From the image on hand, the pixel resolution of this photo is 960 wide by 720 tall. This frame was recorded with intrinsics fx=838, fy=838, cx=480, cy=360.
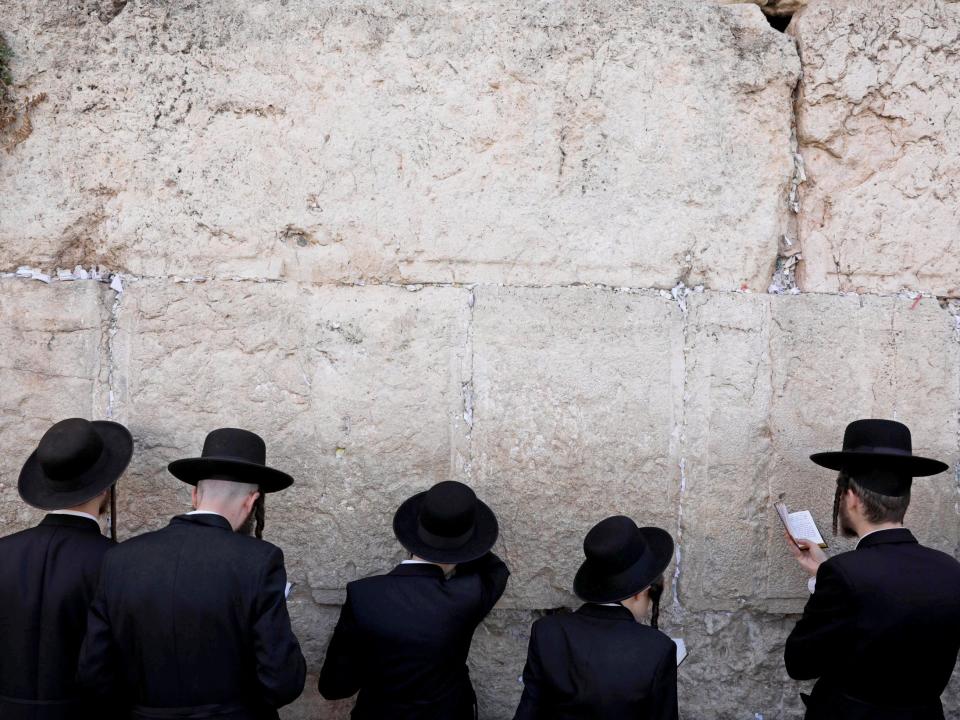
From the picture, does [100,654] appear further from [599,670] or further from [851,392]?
[851,392]

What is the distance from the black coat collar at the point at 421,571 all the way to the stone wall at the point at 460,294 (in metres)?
0.44

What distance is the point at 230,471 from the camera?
9.55ft

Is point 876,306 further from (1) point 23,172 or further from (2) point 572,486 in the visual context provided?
(1) point 23,172

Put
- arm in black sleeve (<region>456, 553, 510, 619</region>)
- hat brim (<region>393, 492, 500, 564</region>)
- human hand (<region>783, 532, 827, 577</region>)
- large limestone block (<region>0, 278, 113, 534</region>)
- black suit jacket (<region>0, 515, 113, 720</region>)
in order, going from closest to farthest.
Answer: black suit jacket (<region>0, 515, 113, 720</region>) → hat brim (<region>393, 492, 500, 564</region>) → arm in black sleeve (<region>456, 553, 510, 619</region>) → human hand (<region>783, 532, 827, 577</region>) → large limestone block (<region>0, 278, 113, 534</region>)

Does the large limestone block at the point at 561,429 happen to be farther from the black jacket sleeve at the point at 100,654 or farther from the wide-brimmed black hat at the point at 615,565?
the black jacket sleeve at the point at 100,654

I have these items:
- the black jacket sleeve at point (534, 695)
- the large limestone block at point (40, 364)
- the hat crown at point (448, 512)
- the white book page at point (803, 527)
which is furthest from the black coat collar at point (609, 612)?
the large limestone block at point (40, 364)

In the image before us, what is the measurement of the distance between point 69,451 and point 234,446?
1.75ft

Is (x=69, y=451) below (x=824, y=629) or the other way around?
the other way around

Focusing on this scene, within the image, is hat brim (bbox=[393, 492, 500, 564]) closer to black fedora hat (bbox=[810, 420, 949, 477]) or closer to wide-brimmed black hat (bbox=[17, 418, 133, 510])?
wide-brimmed black hat (bbox=[17, 418, 133, 510])

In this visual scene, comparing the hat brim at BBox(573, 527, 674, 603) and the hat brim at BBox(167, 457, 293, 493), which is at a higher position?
the hat brim at BBox(167, 457, 293, 493)

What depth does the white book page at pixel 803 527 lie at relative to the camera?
333cm

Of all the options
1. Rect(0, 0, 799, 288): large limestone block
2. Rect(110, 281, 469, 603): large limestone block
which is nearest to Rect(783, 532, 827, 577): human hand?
Rect(0, 0, 799, 288): large limestone block

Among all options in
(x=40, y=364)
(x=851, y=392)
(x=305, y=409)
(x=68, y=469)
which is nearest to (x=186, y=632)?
(x=68, y=469)

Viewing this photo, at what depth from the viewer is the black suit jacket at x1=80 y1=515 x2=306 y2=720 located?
8.73 feet
